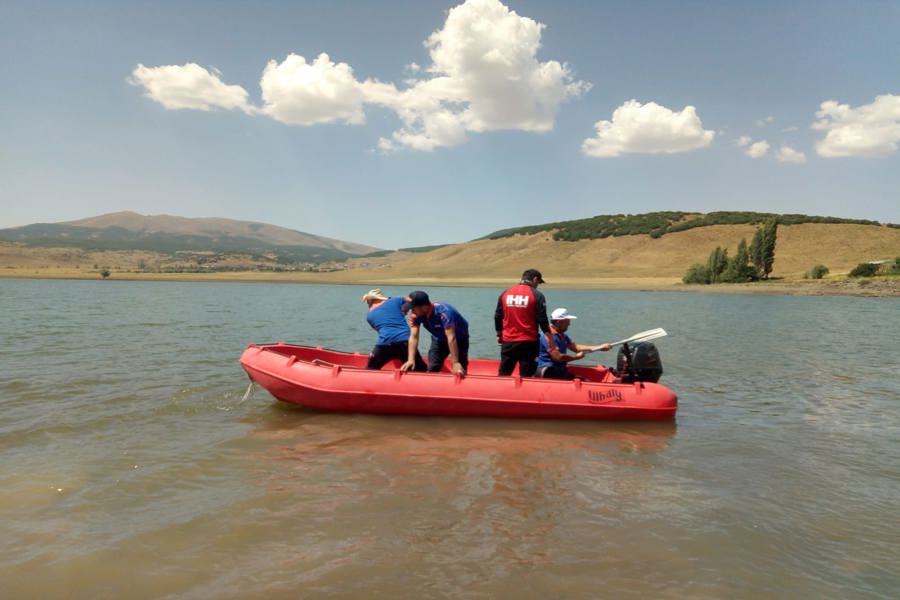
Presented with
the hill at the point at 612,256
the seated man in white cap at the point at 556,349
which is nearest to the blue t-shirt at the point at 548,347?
the seated man in white cap at the point at 556,349

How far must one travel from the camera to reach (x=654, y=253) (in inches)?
3912

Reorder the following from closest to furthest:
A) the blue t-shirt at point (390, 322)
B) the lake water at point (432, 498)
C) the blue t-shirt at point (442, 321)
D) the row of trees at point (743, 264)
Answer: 1. the lake water at point (432, 498)
2. the blue t-shirt at point (442, 321)
3. the blue t-shirt at point (390, 322)
4. the row of trees at point (743, 264)

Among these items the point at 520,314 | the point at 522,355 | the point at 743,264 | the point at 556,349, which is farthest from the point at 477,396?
the point at 743,264

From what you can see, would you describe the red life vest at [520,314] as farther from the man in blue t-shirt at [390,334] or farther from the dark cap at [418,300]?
A: the man in blue t-shirt at [390,334]

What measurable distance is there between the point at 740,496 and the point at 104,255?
188981 millimetres

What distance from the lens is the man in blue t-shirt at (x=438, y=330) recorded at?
8422mm

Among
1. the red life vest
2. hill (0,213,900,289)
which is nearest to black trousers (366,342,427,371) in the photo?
the red life vest

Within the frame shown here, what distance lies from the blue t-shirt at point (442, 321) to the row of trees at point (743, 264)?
222 feet

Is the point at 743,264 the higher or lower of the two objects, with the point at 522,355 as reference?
higher

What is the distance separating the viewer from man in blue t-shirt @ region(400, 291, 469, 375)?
27.6ft

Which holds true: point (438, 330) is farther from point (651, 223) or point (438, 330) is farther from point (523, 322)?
point (651, 223)

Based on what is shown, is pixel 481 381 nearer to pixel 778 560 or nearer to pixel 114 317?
pixel 778 560

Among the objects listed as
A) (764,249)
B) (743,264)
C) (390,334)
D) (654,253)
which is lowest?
(390,334)

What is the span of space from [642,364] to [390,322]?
4.20 metres
